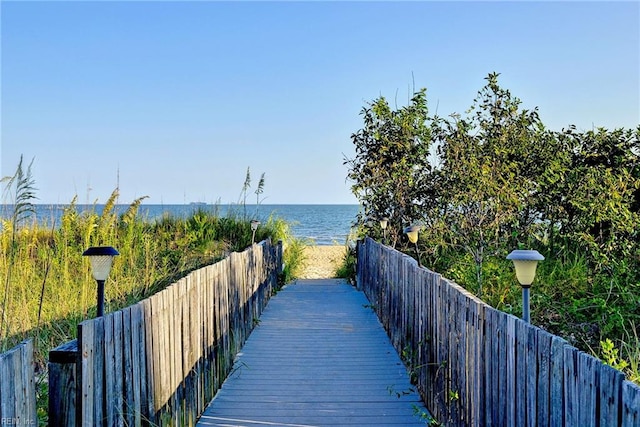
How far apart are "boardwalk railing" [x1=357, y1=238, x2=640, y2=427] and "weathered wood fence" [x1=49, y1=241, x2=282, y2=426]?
177cm

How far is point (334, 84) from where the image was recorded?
16.2 meters

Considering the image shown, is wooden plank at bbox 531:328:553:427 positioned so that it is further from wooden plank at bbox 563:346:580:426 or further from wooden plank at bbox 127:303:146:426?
wooden plank at bbox 127:303:146:426

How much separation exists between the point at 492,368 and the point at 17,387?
7.26 ft

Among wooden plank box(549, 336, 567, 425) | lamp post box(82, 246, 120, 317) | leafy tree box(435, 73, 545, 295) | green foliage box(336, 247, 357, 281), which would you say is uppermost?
leafy tree box(435, 73, 545, 295)

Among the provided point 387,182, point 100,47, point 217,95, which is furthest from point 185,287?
point 217,95

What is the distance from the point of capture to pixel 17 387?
175 cm

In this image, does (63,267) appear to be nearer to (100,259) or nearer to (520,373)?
(100,259)

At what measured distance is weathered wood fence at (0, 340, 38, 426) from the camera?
5.49 feet

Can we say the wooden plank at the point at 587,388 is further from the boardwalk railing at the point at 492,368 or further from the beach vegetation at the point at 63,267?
the beach vegetation at the point at 63,267

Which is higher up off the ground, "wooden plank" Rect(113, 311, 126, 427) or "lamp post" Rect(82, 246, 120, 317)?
"lamp post" Rect(82, 246, 120, 317)

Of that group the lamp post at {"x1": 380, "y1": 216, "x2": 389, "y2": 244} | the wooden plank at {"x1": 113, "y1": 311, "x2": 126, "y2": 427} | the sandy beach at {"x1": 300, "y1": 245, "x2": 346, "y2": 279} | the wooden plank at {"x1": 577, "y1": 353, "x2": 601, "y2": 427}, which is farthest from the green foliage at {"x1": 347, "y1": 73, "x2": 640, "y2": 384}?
the sandy beach at {"x1": 300, "y1": 245, "x2": 346, "y2": 279}

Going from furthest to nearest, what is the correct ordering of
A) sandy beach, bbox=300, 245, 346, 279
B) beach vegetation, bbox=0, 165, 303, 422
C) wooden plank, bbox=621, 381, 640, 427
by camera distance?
sandy beach, bbox=300, 245, 346, 279 → beach vegetation, bbox=0, 165, 303, 422 → wooden plank, bbox=621, 381, 640, 427

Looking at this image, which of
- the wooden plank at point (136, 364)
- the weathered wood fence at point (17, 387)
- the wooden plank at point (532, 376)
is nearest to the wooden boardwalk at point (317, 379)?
the wooden plank at point (136, 364)

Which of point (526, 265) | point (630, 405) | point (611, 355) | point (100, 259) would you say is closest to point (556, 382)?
point (630, 405)
